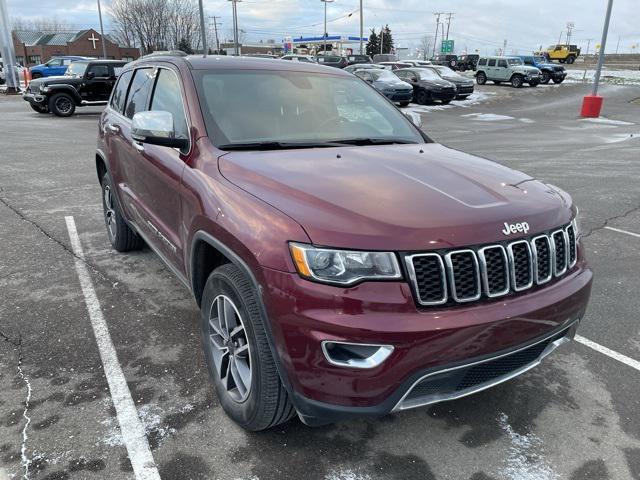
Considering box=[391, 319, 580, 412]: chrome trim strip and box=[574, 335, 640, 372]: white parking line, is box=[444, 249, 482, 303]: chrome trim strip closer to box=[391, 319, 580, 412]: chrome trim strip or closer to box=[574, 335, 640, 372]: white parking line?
box=[391, 319, 580, 412]: chrome trim strip

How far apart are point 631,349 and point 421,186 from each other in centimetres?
217

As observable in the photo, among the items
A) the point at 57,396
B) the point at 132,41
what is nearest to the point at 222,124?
the point at 57,396

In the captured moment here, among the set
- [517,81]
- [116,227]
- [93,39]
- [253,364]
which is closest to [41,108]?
[116,227]

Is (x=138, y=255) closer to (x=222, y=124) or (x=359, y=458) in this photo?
(x=222, y=124)

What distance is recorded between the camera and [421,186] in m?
2.47

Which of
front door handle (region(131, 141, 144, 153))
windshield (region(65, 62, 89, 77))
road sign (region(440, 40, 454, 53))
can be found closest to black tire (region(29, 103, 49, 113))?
windshield (region(65, 62, 89, 77))

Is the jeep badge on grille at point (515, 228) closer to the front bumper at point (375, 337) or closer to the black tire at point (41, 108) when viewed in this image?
the front bumper at point (375, 337)

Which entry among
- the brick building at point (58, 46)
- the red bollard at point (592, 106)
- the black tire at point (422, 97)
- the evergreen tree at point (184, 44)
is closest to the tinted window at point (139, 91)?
the red bollard at point (592, 106)

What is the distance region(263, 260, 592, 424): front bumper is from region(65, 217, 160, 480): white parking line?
83cm

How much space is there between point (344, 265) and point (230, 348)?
930 millimetres

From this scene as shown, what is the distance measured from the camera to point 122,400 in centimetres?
288

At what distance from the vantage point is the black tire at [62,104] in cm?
1795

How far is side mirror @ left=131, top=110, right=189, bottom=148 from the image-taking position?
297 centimetres

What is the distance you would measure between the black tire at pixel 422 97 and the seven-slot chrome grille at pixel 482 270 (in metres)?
23.6
